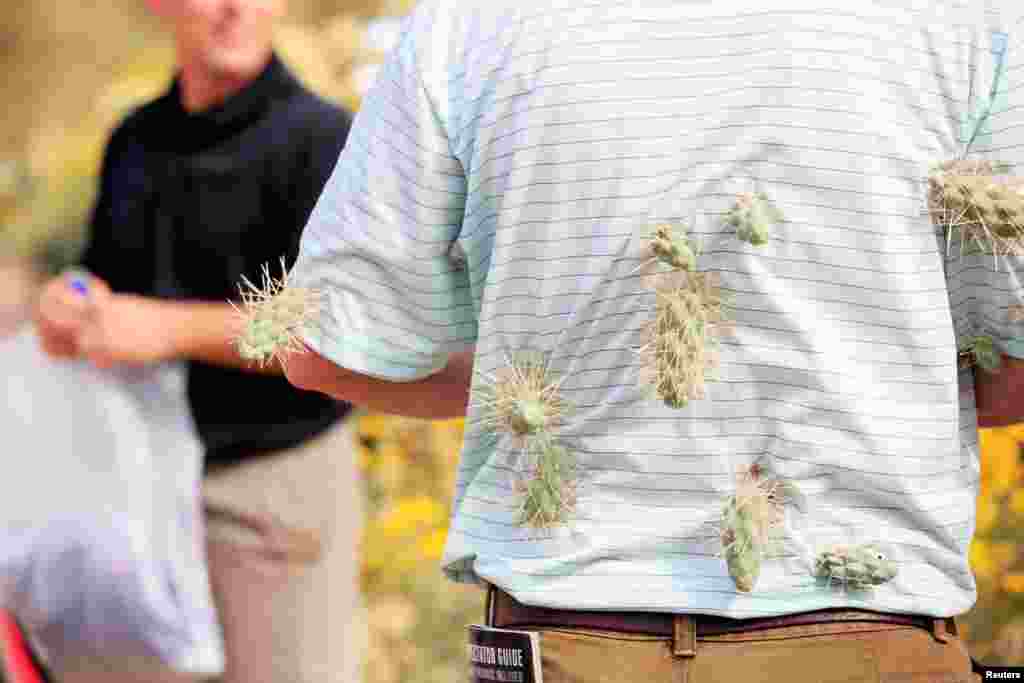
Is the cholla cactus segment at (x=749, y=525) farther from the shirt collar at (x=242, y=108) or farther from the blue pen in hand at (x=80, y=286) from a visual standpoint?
the blue pen in hand at (x=80, y=286)

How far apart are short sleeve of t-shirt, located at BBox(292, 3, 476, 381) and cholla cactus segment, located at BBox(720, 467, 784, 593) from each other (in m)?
0.43

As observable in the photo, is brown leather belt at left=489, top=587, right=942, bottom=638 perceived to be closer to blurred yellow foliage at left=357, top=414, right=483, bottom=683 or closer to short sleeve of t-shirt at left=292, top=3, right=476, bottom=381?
short sleeve of t-shirt at left=292, top=3, right=476, bottom=381

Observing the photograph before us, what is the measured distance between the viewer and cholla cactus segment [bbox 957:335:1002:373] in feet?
5.87

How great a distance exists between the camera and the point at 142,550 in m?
3.29

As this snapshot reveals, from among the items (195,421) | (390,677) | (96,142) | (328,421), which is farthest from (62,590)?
(96,142)

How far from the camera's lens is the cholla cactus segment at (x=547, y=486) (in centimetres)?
171

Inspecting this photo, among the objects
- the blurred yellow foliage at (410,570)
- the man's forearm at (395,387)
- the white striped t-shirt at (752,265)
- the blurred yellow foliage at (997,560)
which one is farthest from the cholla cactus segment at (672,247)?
the blurred yellow foliage at (410,570)

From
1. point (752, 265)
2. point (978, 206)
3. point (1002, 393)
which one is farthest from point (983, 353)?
point (752, 265)

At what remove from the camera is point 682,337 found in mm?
1638

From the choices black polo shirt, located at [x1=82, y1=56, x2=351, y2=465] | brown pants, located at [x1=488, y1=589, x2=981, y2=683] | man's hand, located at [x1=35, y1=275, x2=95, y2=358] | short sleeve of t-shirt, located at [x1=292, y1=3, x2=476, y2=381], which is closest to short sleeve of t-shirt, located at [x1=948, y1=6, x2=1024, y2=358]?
brown pants, located at [x1=488, y1=589, x2=981, y2=683]

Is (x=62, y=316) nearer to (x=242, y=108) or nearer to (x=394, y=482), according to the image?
(x=242, y=108)

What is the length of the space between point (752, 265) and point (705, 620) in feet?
1.20

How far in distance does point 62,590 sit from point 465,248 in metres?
1.85

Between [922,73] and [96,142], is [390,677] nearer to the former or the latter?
[96,142]
